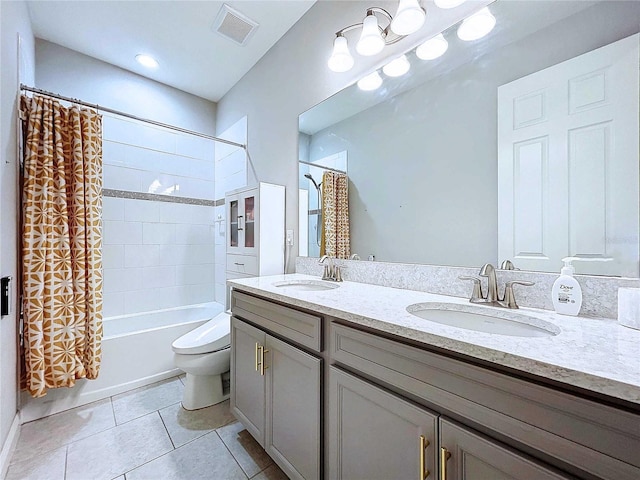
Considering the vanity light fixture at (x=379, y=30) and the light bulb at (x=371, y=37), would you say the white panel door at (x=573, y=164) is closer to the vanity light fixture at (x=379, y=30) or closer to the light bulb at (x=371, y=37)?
the vanity light fixture at (x=379, y=30)

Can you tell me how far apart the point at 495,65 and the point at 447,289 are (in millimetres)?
914

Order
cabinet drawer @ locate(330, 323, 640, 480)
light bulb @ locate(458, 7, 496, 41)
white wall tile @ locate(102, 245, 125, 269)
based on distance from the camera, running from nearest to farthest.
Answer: cabinet drawer @ locate(330, 323, 640, 480)
light bulb @ locate(458, 7, 496, 41)
white wall tile @ locate(102, 245, 125, 269)

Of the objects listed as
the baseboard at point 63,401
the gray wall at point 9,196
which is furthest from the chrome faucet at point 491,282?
the baseboard at point 63,401

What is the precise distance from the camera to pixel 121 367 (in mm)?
2023

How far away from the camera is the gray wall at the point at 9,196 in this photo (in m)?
1.31

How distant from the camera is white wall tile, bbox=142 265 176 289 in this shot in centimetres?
264

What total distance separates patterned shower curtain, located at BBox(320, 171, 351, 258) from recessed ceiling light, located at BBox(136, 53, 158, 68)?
1.92 m

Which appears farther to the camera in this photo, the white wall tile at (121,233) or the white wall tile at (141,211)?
the white wall tile at (141,211)

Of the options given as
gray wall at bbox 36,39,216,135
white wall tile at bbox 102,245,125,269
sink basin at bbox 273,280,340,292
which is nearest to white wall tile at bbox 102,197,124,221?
white wall tile at bbox 102,245,125,269

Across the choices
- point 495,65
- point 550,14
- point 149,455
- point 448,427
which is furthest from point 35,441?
point 550,14

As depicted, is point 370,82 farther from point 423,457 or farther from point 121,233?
point 121,233

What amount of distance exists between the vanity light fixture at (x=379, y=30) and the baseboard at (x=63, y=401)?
102 inches

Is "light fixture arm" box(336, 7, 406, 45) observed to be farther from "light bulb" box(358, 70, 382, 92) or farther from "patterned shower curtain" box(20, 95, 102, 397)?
"patterned shower curtain" box(20, 95, 102, 397)

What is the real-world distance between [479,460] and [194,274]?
2.90 m
